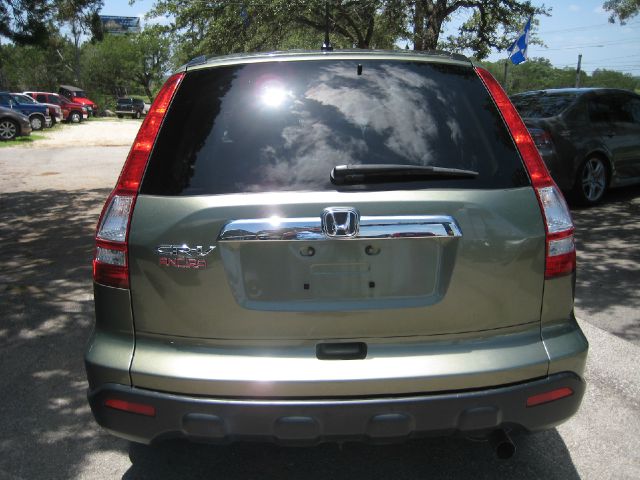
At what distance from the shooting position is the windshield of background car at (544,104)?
862 cm

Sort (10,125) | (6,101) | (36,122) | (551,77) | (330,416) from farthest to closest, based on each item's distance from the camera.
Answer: (551,77) < (36,122) < (6,101) < (10,125) < (330,416)

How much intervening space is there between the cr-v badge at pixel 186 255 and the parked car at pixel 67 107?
1432 inches

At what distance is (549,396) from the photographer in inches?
87.6

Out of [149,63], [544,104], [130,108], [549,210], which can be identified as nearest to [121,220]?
[549,210]

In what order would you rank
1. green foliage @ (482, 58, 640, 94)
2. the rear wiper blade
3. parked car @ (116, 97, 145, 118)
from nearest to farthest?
1. the rear wiper blade
2. parked car @ (116, 97, 145, 118)
3. green foliage @ (482, 58, 640, 94)

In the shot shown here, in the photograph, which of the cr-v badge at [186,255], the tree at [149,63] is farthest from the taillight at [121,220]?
the tree at [149,63]

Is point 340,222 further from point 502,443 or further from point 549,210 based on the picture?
point 502,443

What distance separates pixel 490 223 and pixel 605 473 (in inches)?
55.2

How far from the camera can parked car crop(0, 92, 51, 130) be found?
26.6m

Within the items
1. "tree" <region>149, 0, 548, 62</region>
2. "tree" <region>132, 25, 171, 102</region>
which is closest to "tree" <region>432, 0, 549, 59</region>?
"tree" <region>149, 0, 548, 62</region>

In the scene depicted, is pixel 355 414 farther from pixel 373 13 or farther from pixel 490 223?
pixel 373 13

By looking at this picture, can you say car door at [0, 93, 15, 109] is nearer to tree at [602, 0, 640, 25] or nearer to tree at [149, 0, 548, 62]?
tree at [149, 0, 548, 62]

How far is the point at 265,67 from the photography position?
248cm

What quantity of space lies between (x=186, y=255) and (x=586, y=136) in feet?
25.8
